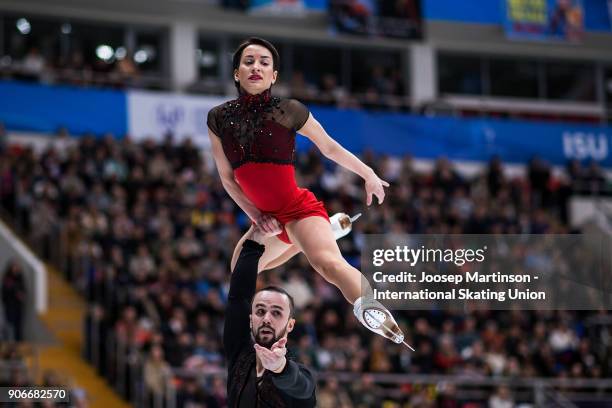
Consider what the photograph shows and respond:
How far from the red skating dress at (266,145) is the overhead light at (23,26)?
2234cm

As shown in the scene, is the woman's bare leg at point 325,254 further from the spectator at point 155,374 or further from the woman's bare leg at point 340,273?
the spectator at point 155,374

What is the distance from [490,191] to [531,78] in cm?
826

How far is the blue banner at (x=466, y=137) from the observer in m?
28.7

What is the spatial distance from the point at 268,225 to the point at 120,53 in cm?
2329

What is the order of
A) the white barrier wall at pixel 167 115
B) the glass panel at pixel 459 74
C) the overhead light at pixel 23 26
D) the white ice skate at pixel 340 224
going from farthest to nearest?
the glass panel at pixel 459 74 < the overhead light at pixel 23 26 < the white barrier wall at pixel 167 115 < the white ice skate at pixel 340 224

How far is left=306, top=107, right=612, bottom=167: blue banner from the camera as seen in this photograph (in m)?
28.7

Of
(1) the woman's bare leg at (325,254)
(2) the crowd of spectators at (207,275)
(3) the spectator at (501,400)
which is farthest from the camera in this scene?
(3) the spectator at (501,400)

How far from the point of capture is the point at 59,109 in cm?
2612

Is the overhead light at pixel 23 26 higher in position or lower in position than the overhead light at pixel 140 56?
higher

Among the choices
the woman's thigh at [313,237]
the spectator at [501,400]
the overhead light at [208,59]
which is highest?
the overhead light at [208,59]

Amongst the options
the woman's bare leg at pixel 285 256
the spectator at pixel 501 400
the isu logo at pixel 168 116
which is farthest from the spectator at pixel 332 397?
the isu logo at pixel 168 116

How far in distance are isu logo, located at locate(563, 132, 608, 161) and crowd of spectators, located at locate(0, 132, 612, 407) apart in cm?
658

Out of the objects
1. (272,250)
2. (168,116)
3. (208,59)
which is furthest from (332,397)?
(208,59)

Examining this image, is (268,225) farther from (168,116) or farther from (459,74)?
(459,74)
